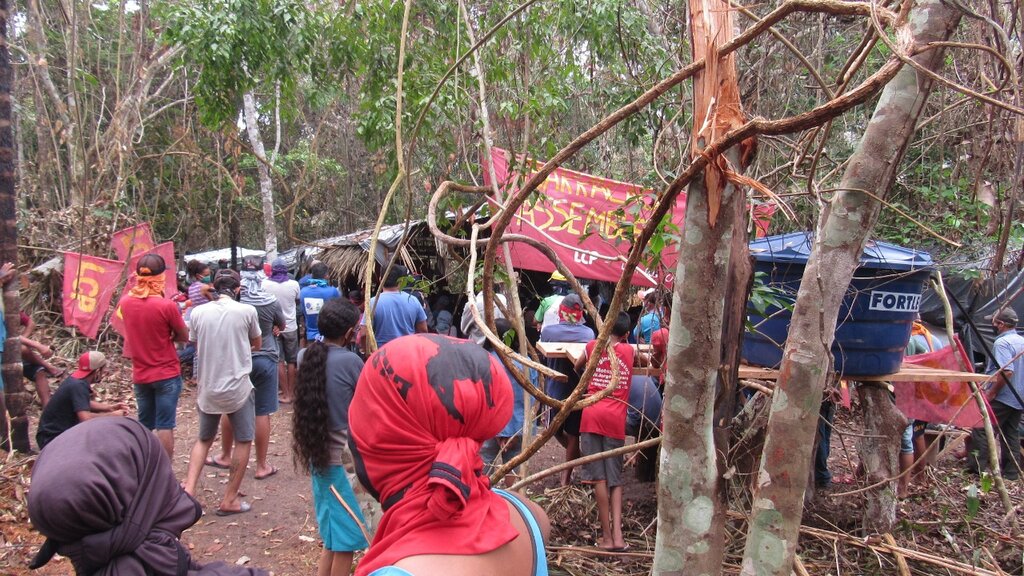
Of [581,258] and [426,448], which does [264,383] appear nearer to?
[581,258]

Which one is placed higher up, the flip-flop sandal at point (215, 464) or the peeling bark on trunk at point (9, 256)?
the peeling bark on trunk at point (9, 256)

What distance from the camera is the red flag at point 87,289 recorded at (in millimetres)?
7266

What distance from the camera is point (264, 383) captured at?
495 centimetres

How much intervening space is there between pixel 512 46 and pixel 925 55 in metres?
4.98

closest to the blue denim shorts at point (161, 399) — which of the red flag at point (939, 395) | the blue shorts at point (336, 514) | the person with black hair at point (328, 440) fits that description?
the person with black hair at point (328, 440)

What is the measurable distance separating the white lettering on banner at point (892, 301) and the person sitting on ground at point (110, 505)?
2.60 metres

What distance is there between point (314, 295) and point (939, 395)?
574 cm

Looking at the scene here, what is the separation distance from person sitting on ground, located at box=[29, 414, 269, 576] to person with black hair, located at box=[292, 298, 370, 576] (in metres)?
1.46

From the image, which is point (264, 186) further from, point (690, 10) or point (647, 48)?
point (690, 10)

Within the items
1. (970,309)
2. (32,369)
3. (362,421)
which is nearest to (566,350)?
(362,421)

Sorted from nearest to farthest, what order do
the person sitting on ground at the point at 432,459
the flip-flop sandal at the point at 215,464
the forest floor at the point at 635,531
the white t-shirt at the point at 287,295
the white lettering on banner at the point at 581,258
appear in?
the person sitting on ground at the point at 432,459 < the forest floor at the point at 635,531 < the flip-flop sandal at the point at 215,464 < the white lettering on banner at the point at 581,258 < the white t-shirt at the point at 287,295

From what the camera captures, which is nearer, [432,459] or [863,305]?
[432,459]

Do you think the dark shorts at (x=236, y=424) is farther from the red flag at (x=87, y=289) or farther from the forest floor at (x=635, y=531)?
the red flag at (x=87, y=289)

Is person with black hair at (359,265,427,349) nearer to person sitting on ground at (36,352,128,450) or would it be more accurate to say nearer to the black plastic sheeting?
person sitting on ground at (36,352,128,450)
